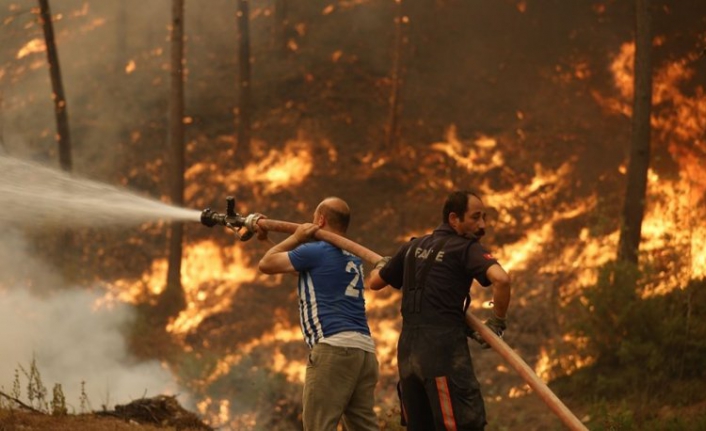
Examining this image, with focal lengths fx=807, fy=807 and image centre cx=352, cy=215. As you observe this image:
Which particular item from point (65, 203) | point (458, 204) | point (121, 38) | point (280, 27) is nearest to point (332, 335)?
point (458, 204)

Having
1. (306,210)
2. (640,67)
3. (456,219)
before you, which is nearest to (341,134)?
(306,210)

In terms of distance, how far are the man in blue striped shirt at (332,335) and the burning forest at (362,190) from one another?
2528mm

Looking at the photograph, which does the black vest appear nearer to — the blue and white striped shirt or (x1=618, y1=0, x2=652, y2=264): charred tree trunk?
the blue and white striped shirt

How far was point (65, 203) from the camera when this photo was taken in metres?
12.4

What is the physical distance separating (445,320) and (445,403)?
0.60 m

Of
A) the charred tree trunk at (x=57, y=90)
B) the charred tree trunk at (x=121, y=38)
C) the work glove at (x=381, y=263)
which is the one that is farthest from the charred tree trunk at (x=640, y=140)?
the charred tree trunk at (x=121, y=38)

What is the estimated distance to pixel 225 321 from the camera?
17.4 meters

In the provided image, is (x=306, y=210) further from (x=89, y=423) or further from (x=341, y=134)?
(x=89, y=423)

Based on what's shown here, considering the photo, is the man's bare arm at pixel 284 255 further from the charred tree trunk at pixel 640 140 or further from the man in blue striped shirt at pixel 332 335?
the charred tree trunk at pixel 640 140

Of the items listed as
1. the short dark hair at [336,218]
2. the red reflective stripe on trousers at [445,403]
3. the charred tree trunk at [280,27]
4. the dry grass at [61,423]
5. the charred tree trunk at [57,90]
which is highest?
the charred tree trunk at [280,27]

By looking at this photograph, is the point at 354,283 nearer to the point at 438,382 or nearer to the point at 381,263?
the point at 381,263

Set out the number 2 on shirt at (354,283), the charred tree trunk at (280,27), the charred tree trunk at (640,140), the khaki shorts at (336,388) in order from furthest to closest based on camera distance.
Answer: the charred tree trunk at (280,27), the charred tree trunk at (640,140), the number 2 on shirt at (354,283), the khaki shorts at (336,388)

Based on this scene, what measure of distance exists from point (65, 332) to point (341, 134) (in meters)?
8.80

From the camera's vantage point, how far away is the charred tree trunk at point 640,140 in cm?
1399
